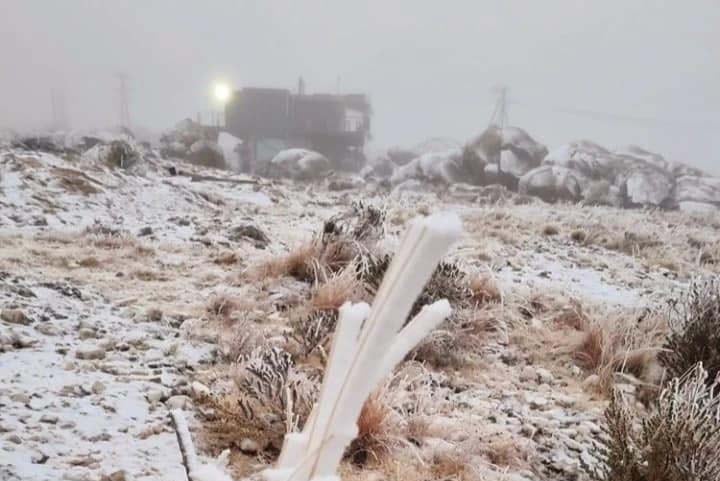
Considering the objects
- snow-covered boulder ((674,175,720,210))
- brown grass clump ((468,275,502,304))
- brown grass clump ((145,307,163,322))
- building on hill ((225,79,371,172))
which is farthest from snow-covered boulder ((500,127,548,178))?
brown grass clump ((145,307,163,322))

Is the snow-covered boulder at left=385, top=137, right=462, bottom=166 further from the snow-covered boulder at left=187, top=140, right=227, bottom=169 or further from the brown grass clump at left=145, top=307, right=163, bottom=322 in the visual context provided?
the brown grass clump at left=145, top=307, right=163, bottom=322

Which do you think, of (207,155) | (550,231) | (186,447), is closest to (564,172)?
(550,231)

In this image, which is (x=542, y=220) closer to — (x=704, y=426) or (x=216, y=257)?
(x=216, y=257)

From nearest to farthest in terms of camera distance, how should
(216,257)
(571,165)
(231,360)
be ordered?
(231,360)
(216,257)
(571,165)

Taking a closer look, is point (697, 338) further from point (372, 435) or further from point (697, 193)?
point (697, 193)

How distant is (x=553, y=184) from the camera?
8.64 meters

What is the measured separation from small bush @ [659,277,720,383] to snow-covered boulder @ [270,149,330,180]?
25.2 ft

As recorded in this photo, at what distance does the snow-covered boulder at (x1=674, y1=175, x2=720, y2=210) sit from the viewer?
7.56m

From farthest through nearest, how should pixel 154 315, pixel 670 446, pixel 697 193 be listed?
1. pixel 697 193
2. pixel 154 315
3. pixel 670 446

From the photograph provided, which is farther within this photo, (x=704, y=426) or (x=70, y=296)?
(x=70, y=296)

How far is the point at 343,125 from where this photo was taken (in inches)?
416

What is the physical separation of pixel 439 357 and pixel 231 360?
0.61 m

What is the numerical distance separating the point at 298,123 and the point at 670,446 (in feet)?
31.5

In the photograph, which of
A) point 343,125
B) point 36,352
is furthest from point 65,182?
point 343,125
